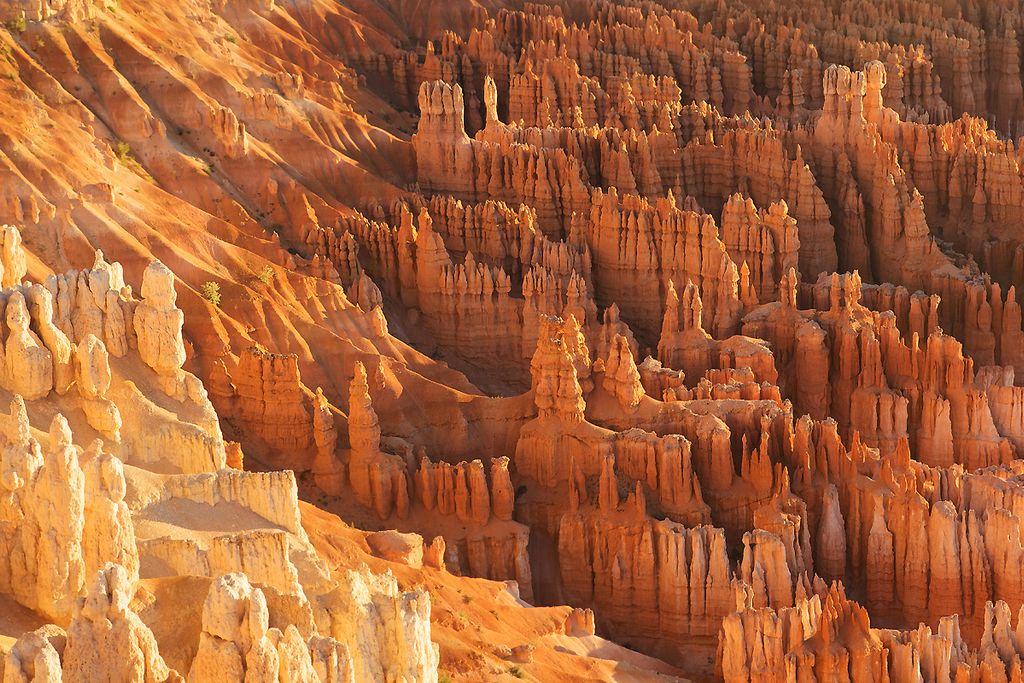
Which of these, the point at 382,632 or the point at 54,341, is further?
the point at 54,341

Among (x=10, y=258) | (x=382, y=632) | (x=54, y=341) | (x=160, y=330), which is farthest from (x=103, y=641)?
(x=10, y=258)

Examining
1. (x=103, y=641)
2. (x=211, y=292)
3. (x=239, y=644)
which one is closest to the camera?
(x=103, y=641)

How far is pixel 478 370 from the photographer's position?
56.6 metres

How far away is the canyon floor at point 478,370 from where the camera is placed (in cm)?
3050

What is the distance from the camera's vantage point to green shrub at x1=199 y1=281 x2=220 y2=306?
1973 inches

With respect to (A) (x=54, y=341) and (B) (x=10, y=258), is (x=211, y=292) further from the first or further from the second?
(A) (x=54, y=341)

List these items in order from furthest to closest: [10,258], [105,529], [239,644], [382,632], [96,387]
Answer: [10,258] → [96,387] → [382,632] → [105,529] → [239,644]

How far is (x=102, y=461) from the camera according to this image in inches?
1148

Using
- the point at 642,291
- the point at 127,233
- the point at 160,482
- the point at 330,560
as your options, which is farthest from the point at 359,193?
the point at 160,482

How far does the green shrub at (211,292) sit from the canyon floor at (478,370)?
547mm

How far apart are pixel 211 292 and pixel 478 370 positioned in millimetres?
8916

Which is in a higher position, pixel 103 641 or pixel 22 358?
pixel 22 358

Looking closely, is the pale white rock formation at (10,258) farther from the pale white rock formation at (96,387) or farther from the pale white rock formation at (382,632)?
the pale white rock formation at (382,632)

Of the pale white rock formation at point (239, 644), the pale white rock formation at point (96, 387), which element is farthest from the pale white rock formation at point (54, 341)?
the pale white rock formation at point (239, 644)
